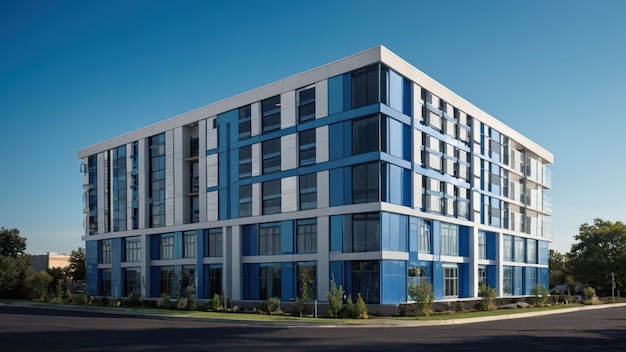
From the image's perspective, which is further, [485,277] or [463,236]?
[485,277]

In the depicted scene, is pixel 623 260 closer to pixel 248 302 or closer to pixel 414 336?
pixel 248 302

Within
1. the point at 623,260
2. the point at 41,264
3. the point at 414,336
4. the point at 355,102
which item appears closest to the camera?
the point at 414,336

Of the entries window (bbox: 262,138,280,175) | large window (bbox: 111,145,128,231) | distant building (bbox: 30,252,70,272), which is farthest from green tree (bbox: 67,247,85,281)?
window (bbox: 262,138,280,175)

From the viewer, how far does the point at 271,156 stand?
165ft

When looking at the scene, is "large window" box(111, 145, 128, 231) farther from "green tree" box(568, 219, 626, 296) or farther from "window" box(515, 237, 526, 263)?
"green tree" box(568, 219, 626, 296)

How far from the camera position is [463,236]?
54.0 meters

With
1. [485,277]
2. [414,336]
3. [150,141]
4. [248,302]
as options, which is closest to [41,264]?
[150,141]

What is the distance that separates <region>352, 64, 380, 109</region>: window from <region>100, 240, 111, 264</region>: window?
3624 centimetres

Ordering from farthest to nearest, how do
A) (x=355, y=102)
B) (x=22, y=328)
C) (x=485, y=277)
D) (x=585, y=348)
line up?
(x=485, y=277) → (x=355, y=102) → (x=22, y=328) → (x=585, y=348)

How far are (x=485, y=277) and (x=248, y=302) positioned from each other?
886 inches

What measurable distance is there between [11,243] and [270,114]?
57883 mm

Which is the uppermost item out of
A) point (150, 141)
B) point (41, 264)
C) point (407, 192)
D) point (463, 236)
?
point (150, 141)

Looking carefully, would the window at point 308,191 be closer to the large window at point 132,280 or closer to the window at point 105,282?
the large window at point 132,280

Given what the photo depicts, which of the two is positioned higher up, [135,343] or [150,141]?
[150,141]
